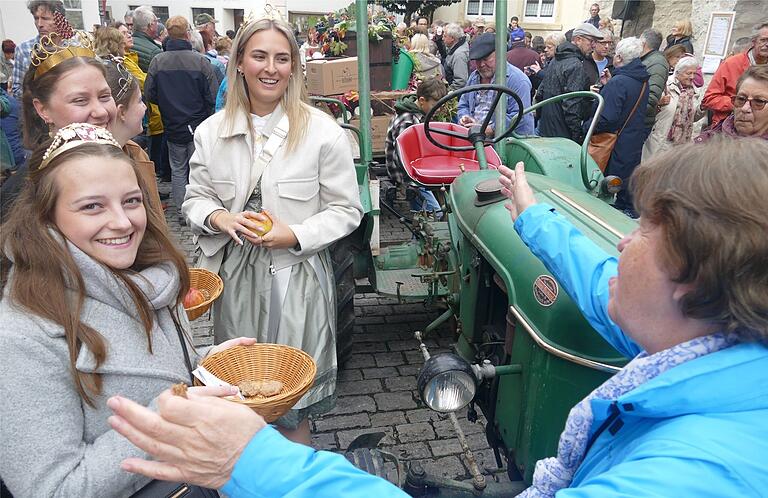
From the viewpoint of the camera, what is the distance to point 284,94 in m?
2.29

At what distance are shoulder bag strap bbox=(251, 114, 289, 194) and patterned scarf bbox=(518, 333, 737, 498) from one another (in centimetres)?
148

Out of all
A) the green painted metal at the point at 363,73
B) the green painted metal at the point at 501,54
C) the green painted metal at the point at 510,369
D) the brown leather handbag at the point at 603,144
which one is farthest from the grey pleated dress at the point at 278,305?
the brown leather handbag at the point at 603,144

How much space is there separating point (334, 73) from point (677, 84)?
149 inches

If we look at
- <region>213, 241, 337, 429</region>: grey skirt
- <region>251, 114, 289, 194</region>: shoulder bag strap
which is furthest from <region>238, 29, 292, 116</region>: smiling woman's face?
<region>213, 241, 337, 429</region>: grey skirt

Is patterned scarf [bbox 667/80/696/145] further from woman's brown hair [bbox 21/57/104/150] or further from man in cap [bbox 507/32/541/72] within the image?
woman's brown hair [bbox 21/57/104/150]

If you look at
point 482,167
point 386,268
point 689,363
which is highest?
point 689,363

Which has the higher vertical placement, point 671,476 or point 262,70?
point 262,70

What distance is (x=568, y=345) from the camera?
175 centimetres

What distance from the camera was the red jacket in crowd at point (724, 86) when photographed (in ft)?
16.0

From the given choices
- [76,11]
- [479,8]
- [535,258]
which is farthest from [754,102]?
[479,8]

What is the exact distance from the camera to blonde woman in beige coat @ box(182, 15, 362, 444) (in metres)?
2.19

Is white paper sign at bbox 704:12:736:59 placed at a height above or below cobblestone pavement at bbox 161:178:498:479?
above

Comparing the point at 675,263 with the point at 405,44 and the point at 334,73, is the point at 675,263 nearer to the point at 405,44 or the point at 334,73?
the point at 334,73

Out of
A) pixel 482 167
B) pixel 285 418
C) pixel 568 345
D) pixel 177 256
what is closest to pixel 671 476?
pixel 568 345
